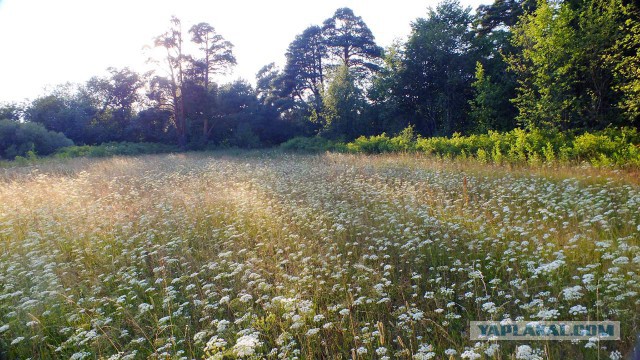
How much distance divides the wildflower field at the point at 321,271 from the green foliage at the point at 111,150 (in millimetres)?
19506

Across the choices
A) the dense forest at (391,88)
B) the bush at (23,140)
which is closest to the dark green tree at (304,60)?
the dense forest at (391,88)

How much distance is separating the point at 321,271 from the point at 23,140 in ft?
100

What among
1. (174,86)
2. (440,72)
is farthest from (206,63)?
(440,72)

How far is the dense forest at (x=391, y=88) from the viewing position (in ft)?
43.1

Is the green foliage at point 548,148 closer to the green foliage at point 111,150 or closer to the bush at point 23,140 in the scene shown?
the green foliage at point 111,150

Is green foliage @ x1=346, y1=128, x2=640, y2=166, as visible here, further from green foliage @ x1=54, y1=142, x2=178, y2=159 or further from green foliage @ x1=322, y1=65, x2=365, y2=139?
green foliage @ x1=54, y1=142, x2=178, y2=159

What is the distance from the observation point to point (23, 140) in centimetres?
2603

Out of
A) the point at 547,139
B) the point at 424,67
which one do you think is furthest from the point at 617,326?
the point at 424,67

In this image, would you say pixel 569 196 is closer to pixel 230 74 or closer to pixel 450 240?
pixel 450 240

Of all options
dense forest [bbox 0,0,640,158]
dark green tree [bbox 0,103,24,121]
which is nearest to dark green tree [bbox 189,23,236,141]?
dense forest [bbox 0,0,640,158]

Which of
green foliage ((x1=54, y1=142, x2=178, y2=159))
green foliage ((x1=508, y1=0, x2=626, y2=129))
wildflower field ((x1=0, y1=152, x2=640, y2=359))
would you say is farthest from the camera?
green foliage ((x1=54, y1=142, x2=178, y2=159))

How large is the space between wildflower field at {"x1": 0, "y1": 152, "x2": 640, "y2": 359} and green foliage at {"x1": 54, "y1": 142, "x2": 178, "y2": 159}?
1951 cm

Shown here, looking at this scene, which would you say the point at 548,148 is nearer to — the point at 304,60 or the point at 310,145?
the point at 310,145

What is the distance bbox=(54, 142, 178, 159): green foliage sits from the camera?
1027 inches
